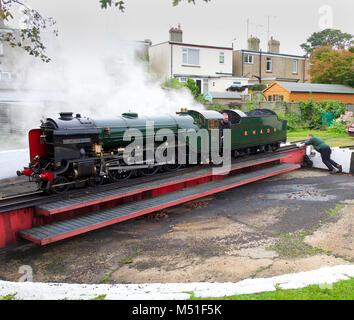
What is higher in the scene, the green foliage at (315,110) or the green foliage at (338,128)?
the green foliage at (315,110)

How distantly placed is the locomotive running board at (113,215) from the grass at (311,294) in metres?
2.80

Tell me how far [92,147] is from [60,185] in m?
1.22

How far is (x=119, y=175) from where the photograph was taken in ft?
29.4

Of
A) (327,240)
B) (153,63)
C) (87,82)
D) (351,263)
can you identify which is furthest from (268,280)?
(153,63)

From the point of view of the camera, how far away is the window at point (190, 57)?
98.8ft

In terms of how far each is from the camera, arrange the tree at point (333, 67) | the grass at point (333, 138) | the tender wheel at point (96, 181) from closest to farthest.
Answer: the tender wheel at point (96, 181) < the grass at point (333, 138) < the tree at point (333, 67)

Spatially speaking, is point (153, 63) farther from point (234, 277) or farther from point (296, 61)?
point (234, 277)

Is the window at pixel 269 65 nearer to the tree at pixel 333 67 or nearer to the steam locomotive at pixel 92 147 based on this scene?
the tree at pixel 333 67

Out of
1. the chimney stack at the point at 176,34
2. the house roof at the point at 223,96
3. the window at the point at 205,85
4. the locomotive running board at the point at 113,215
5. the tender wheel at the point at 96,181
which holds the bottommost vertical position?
the locomotive running board at the point at 113,215

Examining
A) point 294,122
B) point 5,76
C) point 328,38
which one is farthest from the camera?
point 328,38

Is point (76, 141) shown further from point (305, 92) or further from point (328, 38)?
point (328, 38)

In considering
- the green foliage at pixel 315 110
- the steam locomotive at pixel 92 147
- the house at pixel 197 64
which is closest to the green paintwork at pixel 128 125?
the steam locomotive at pixel 92 147

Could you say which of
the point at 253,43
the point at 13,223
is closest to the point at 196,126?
the point at 13,223

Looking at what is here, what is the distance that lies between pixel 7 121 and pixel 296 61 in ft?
113
